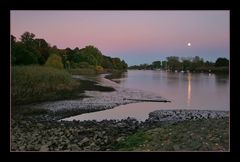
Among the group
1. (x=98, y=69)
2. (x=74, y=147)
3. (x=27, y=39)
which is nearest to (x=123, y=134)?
(x=74, y=147)

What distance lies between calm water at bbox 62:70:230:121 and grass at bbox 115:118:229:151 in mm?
195

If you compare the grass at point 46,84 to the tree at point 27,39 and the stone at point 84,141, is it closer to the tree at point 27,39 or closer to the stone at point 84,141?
the tree at point 27,39

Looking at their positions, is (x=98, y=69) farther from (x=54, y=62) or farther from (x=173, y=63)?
(x=173, y=63)

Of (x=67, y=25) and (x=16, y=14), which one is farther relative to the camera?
(x=67, y=25)

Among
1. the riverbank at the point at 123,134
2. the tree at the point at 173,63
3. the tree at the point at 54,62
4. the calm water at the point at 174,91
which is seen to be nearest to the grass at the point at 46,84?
the tree at the point at 54,62

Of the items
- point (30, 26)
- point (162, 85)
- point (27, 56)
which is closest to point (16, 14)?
point (30, 26)

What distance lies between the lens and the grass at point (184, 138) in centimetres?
388

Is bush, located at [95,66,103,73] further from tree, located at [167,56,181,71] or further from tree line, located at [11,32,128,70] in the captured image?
tree, located at [167,56,181,71]

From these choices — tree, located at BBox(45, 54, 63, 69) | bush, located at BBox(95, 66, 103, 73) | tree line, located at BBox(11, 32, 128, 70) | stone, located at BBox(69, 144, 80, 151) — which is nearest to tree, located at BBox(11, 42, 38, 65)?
tree line, located at BBox(11, 32, 128, 70)

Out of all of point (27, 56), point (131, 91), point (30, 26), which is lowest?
point (131, 91)

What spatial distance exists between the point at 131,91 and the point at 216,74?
986 mm

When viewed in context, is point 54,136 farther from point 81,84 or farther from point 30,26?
point 30,26

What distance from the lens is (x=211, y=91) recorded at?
4.11 meters

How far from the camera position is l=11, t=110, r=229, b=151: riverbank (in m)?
3.91
